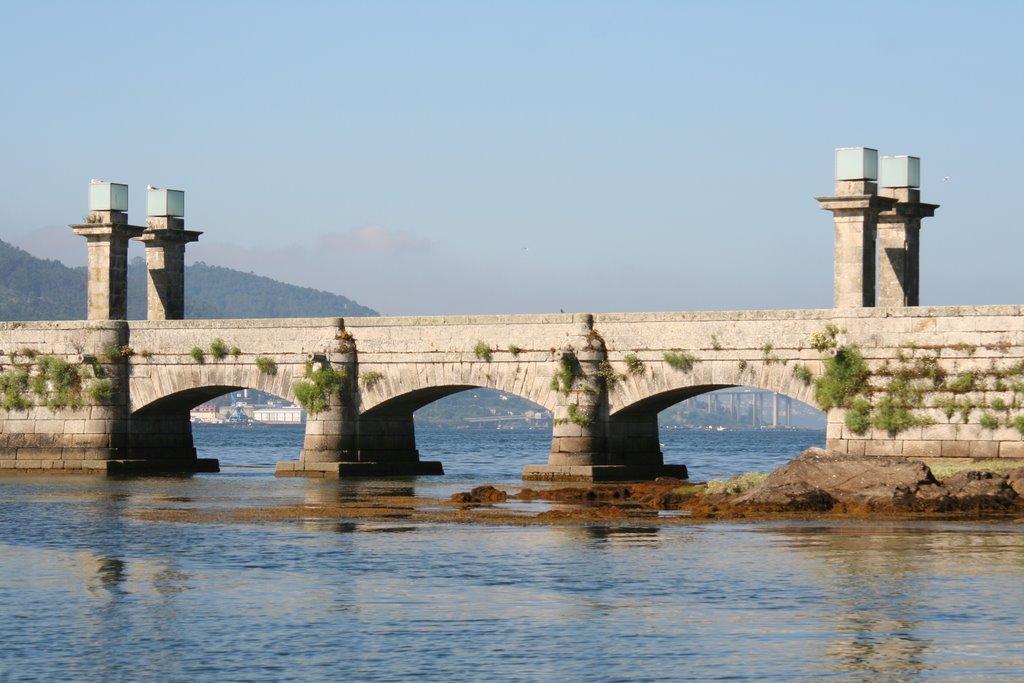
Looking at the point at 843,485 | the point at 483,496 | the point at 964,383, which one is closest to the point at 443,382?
the point at 483,496

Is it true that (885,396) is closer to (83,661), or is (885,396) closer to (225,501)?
(225,501)

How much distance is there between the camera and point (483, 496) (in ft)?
146

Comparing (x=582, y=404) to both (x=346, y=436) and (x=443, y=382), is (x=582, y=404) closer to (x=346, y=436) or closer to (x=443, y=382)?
(x=443, y=382)

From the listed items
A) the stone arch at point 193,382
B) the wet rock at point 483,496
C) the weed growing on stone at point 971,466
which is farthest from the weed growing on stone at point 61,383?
the weed growing on stone at point 971,466

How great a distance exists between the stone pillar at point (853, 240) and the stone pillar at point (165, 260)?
2296cm

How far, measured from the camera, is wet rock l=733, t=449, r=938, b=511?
125 feet

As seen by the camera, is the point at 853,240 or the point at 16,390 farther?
the point at 16,390

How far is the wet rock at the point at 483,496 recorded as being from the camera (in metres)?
43.8

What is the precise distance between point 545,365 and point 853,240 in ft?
30.1

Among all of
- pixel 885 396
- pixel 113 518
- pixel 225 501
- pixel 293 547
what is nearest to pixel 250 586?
pixel 293 547

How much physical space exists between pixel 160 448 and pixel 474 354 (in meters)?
12.5

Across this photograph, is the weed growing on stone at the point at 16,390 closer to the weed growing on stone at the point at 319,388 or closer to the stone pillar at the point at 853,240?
the weed growing on stone at the point at 319,388

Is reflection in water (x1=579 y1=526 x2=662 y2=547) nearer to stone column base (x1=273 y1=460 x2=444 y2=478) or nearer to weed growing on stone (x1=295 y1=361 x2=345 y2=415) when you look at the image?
stone column base (x1=273 y1=460 x2=444 y2=478)

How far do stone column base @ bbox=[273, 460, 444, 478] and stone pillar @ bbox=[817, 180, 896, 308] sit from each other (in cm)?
1478
